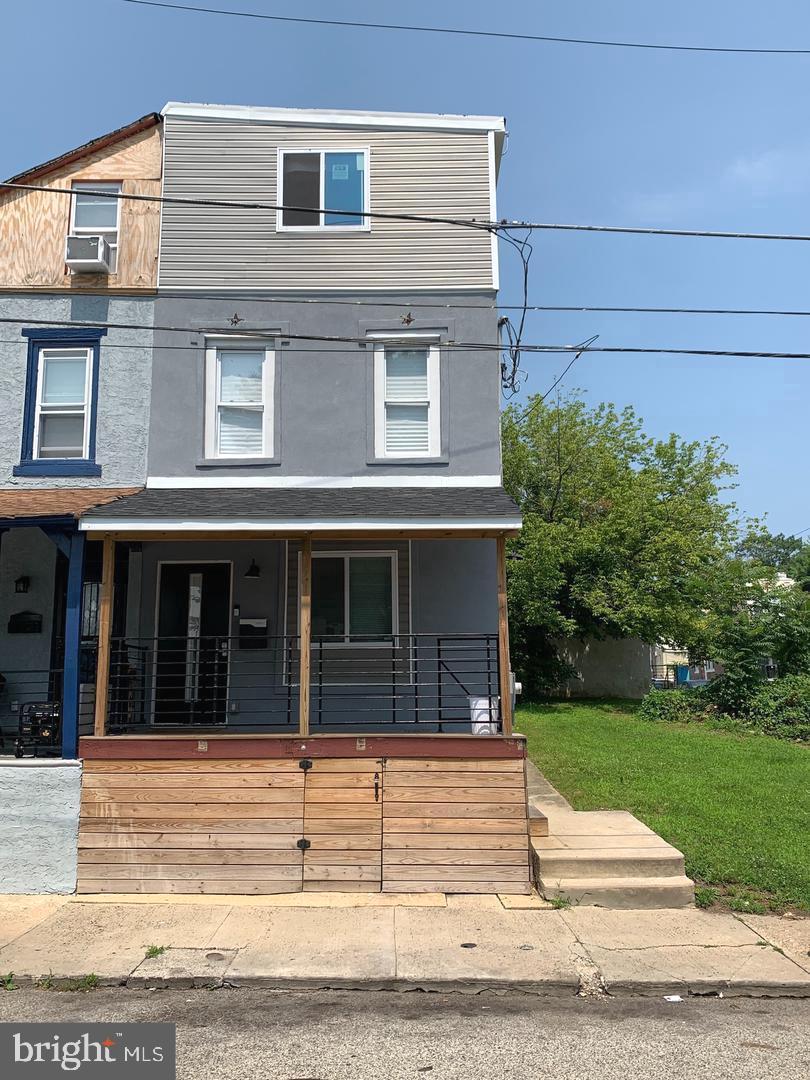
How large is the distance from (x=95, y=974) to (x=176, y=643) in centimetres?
527

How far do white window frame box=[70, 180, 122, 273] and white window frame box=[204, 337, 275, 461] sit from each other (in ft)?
5.70

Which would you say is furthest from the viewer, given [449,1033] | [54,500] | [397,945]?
[54,500]

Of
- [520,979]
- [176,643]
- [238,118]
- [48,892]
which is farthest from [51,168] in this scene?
[520,979]

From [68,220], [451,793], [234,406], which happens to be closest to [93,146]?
[68,220]

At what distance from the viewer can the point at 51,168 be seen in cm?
1098

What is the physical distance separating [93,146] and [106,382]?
3.24 m

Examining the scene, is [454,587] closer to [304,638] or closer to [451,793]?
[304,638]

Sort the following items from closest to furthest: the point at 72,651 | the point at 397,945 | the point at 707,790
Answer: the point at 397,945 < the point at 72,651 < the point at 707,790

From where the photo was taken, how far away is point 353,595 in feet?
33.9

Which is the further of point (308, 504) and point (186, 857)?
point (308, 504)

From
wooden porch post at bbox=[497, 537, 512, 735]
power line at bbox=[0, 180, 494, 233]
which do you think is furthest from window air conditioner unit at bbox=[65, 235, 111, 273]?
wooden porch post at bbox=[497, 537, 512, 735]

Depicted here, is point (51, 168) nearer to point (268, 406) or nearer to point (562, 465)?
point (268, 406)

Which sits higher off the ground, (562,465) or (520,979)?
(562,465)

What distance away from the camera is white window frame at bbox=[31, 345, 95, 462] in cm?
1034
